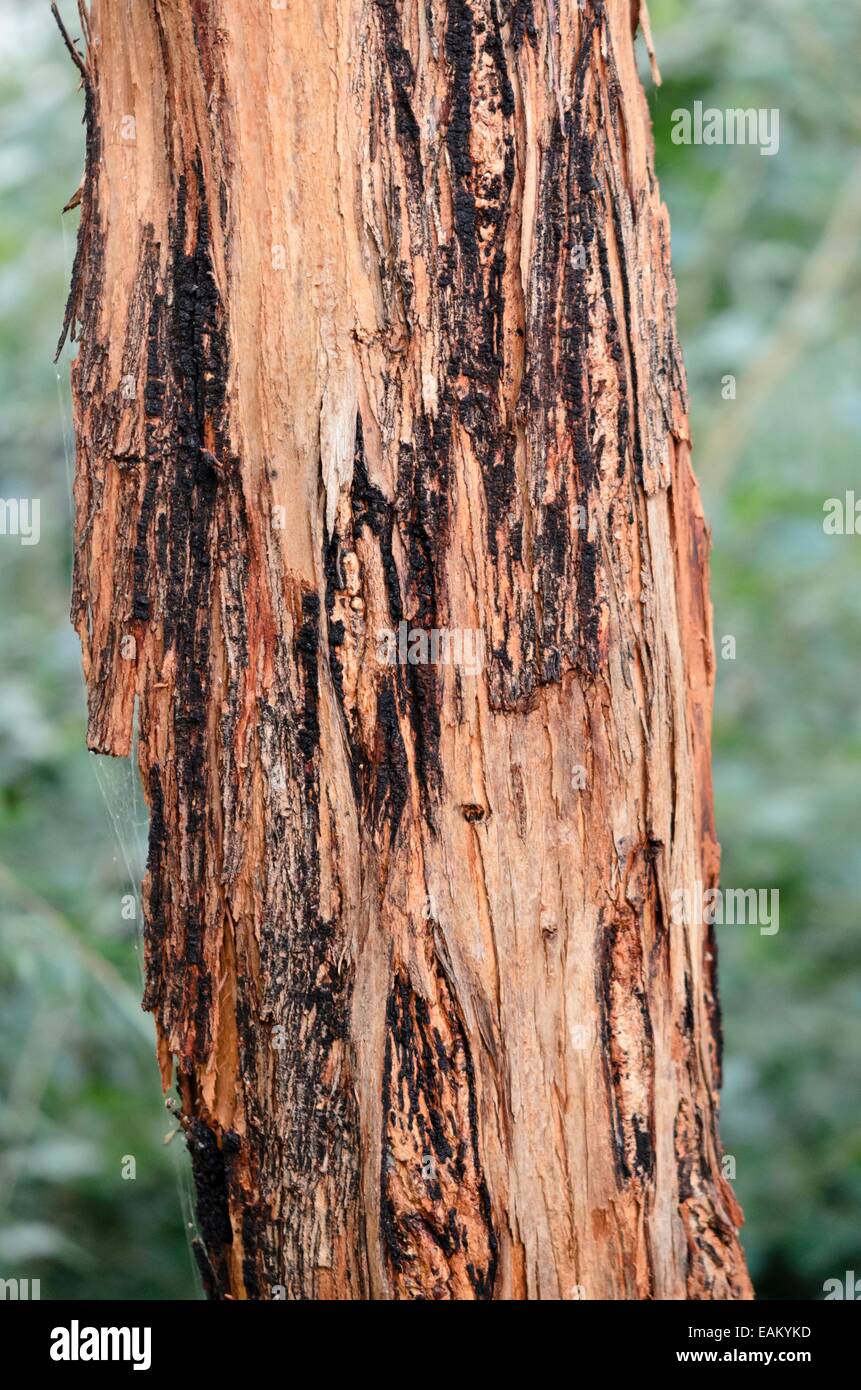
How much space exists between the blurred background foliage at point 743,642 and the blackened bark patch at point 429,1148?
4.74 feet

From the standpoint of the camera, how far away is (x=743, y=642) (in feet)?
8.91

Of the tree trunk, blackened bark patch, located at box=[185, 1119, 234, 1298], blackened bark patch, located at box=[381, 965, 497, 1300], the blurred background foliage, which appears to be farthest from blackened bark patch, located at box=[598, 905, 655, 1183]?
the blurred background foliage

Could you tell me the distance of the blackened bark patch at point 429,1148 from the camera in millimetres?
842

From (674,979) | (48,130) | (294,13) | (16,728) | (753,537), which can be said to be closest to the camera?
(294,13)

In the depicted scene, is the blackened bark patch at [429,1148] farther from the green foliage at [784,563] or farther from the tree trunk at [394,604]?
the green foliage at [784,563]

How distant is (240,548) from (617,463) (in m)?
0.29

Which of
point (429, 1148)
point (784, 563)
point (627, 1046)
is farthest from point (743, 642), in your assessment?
point (429, 1148)

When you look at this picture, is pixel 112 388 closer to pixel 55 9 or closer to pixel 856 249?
pixel 55 9

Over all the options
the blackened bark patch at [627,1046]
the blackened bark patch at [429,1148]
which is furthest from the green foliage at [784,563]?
the blackened bark patch at [429,1148]

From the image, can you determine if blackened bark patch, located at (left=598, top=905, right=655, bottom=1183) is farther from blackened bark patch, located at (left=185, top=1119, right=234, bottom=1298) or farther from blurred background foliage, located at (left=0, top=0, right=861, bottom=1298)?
blurred background foliage, located at (left=0, top=0, right=861, bottom=1298)

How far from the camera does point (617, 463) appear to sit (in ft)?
2.85

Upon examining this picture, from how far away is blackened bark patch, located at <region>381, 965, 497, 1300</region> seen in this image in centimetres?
84

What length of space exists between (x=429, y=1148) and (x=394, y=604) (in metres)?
0.40
